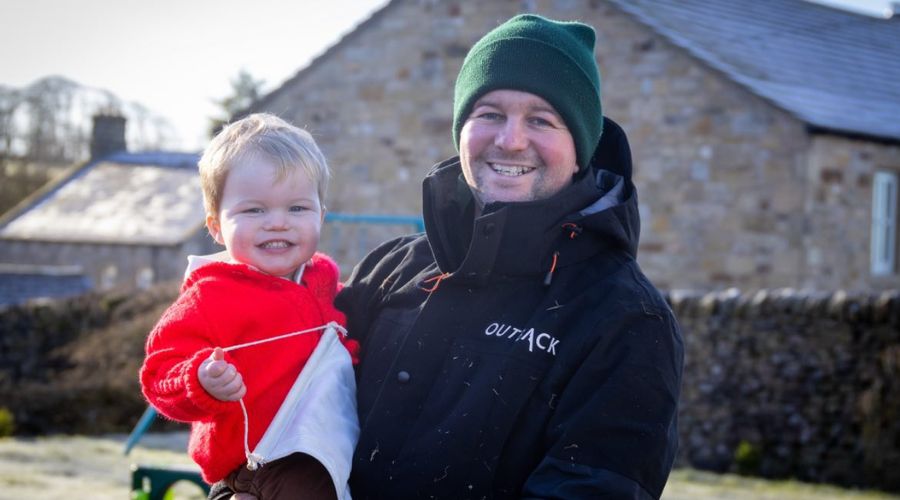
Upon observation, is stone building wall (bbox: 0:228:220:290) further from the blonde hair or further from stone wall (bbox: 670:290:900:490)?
the blonde hair

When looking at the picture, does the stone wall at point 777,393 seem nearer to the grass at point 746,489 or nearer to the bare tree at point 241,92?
the grass at point 746,489

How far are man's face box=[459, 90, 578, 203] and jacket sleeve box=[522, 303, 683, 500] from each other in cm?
53

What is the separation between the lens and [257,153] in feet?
10.8

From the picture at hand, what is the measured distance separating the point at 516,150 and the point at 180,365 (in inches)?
40.2

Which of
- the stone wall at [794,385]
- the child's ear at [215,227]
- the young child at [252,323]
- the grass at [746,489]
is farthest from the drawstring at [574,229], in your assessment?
the stone wall at [794,385]

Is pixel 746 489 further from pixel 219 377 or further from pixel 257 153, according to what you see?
pixel 219 377

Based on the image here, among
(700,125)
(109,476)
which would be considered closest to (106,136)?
(700,125)

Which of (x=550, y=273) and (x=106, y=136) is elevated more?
(x=550, y=273)

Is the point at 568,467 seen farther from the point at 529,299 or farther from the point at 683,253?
the point at 683,253

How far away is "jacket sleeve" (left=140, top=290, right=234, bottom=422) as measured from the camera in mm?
2928

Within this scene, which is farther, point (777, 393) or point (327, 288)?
point (777, 393)

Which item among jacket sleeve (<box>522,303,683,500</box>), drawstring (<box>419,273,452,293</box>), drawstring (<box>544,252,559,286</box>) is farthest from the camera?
drawstring (<box>419,273,452,293</box>)

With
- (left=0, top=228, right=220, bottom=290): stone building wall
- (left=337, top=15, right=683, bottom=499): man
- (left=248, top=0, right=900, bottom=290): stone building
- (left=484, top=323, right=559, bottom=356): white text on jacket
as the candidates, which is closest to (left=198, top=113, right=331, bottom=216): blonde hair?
→ (left=337, top=15, right=683, bottom=499): man

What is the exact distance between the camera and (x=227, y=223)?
3.29 meters
